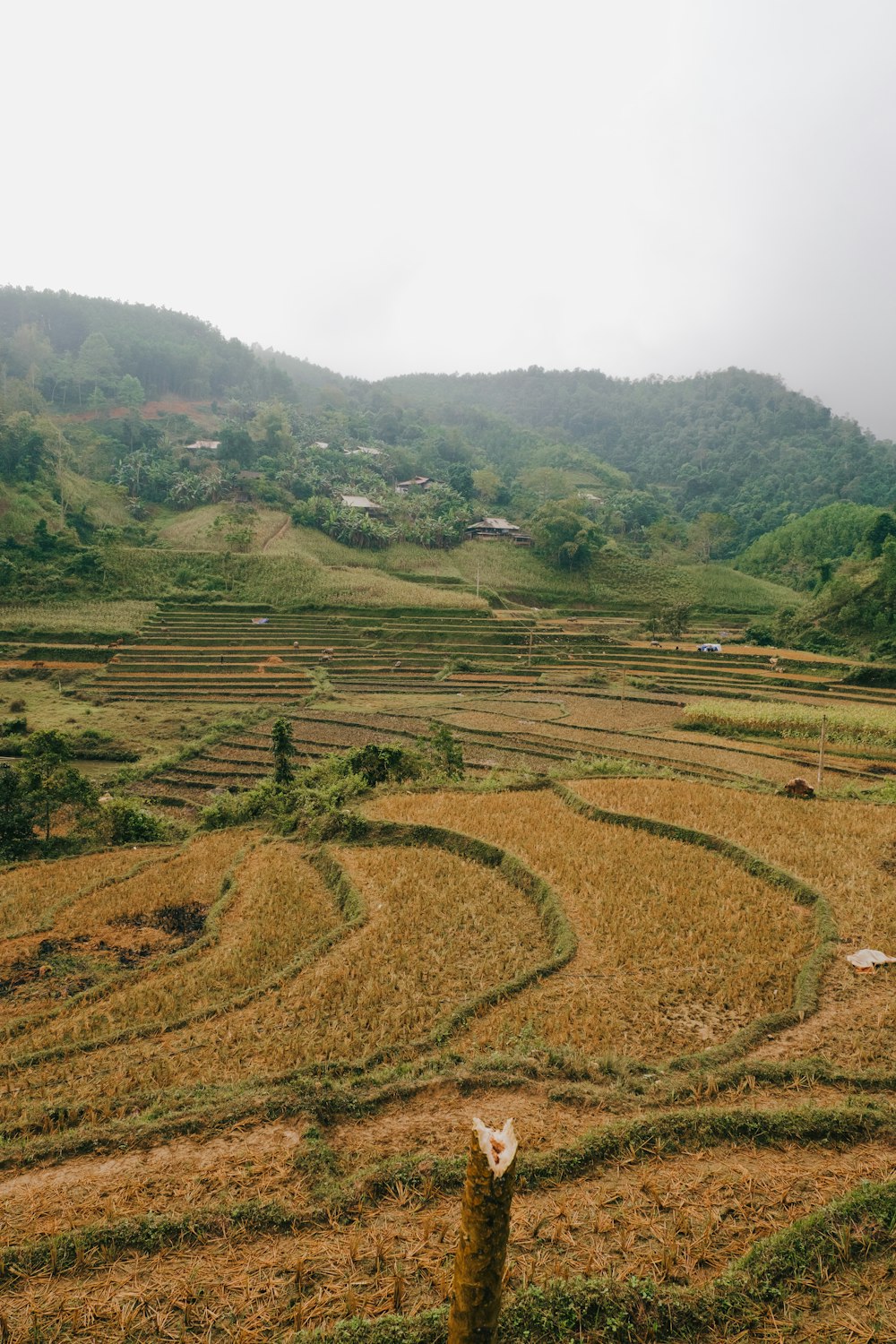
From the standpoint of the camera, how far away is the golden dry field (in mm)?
4586

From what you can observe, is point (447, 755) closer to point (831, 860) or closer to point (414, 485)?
point (831, 860)

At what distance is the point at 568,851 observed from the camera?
46.2 ft

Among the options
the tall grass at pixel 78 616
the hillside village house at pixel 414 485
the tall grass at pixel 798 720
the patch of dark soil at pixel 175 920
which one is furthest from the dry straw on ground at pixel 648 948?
the hillside village house at pixel 414 485

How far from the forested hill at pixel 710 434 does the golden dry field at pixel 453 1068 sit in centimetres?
9341

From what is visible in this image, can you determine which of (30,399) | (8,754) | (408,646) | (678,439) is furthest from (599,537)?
(678,439)

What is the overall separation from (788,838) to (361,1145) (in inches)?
444

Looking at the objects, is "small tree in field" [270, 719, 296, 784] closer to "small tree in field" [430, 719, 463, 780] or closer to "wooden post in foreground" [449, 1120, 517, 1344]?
"small tree in field" [430, 719, 463, 780]

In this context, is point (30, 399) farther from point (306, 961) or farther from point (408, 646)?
point (306, 961)

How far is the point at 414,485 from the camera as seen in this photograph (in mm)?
91000

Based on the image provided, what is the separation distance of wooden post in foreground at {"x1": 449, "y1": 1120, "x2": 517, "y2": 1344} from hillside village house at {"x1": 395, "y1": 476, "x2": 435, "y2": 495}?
87310mm

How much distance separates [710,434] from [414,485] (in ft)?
242

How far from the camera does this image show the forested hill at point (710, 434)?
10969 centimetres

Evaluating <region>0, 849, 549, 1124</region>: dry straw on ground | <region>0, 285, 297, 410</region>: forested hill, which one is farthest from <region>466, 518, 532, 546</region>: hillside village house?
<region>0, 285, 297, 410</region>: forested hill

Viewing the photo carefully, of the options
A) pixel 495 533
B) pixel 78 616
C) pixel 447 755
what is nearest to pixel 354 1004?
pixel 447 755
